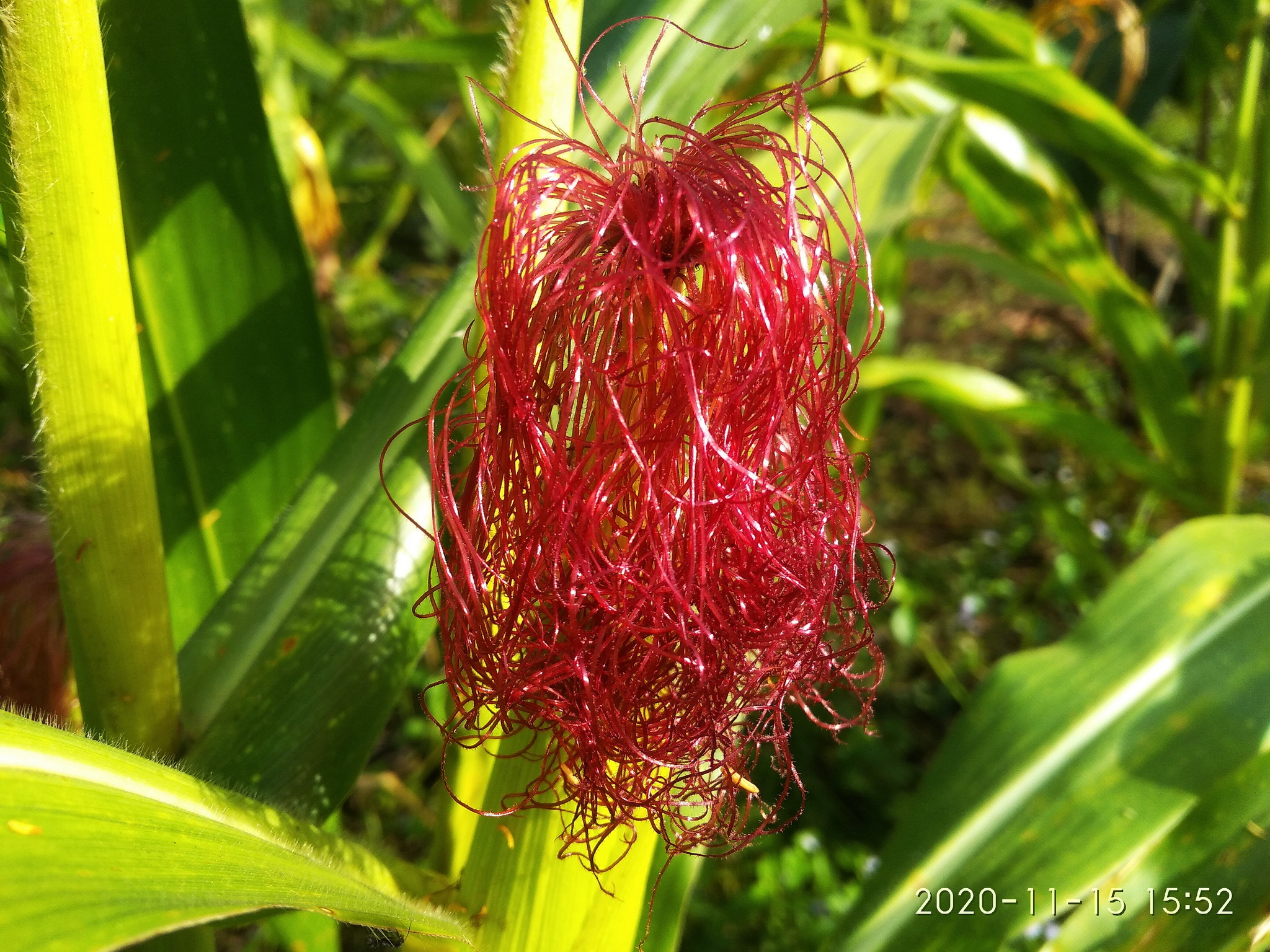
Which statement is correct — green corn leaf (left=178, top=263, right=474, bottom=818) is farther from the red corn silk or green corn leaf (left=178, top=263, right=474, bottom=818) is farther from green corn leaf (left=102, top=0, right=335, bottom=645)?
the red corn silk

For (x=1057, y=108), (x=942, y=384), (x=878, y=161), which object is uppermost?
(x=1057, y=108)

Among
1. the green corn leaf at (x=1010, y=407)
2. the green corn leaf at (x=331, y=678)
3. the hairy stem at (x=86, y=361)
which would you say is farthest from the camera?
the green corn leaf at (x=1010, y=407)

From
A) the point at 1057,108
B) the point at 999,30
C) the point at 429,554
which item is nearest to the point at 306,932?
the point at 429,554

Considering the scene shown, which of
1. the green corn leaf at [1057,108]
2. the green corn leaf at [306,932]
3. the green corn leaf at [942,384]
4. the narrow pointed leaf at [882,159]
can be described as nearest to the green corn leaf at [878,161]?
the narrow pointed leaf at [882,159]

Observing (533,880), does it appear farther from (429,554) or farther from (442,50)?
(442,50)

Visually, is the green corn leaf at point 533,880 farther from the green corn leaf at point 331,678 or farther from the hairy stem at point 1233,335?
the hairy stem at point 1233,335

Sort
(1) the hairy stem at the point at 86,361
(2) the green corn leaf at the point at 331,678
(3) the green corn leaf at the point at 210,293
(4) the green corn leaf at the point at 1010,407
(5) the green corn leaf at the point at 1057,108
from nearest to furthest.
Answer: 1. (1) the hairy stem at the point at 86,361
2. (2) the green corn leaf at the point at 331,678
3. (3) the green corn leaf at the point at 210,293
4. (5) the green corn leaf at the point at 1057,108
5. (4) the green corn leaf at the point at 1010,407

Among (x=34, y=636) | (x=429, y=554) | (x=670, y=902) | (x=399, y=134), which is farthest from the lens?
(x=399, y=134)

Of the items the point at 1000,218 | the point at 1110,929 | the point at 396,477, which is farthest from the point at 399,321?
the point at 1110,929

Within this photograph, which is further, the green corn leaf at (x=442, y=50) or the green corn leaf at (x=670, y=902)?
the green corn leaf at (x=442, y=50)
